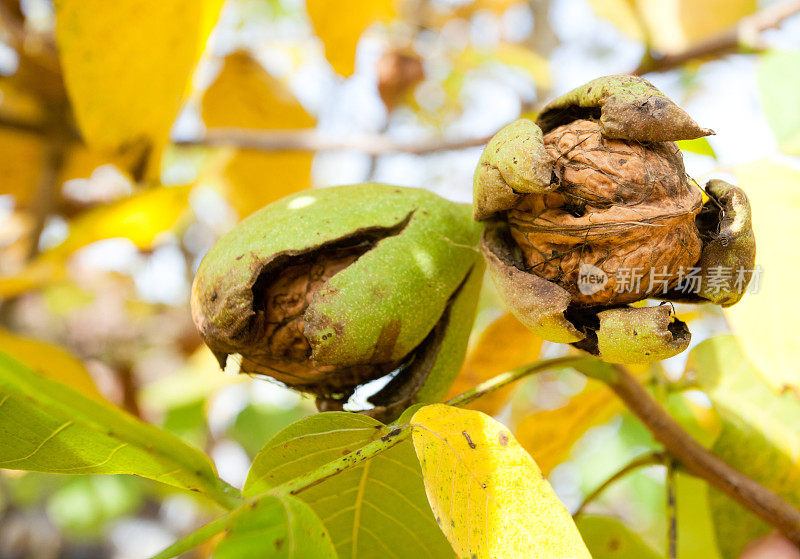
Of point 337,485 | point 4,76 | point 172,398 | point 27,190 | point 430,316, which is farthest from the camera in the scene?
point 172,398

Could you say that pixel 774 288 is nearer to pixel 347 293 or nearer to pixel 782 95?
pixel 782 95

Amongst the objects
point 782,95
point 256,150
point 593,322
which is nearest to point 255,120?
point 256,150

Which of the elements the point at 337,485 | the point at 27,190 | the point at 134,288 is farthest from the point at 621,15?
the point at 134,288

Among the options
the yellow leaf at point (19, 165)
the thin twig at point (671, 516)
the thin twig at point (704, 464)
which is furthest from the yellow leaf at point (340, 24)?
the thin twig at point (671, 516)

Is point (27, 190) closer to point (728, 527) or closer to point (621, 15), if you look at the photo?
point (621, 15)

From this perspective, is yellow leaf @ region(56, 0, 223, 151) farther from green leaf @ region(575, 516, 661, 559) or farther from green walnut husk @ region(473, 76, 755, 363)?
green leaf @ region(575, 516, 661, 559)

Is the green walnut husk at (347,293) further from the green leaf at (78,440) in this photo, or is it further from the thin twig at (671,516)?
the thin twig at (671,516)

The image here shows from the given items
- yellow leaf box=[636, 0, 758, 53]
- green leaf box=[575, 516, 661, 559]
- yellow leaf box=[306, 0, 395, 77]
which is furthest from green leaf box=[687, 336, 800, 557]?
yellow leaf box=[306, 0, 395, 77]
